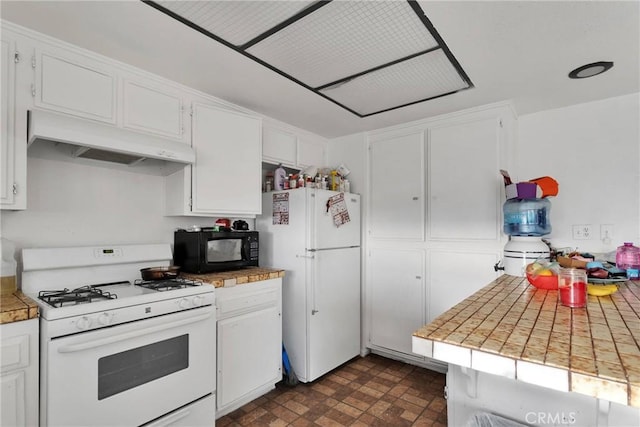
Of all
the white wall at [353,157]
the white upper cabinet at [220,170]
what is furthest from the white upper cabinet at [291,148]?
the white upper cabinet at [220,170]

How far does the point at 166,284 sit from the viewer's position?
185 cm

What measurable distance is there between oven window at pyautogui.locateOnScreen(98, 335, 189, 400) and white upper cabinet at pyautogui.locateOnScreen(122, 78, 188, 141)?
125 cm

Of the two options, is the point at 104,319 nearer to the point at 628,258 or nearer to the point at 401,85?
the point at 401,85

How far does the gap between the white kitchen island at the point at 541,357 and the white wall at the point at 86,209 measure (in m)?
1.97

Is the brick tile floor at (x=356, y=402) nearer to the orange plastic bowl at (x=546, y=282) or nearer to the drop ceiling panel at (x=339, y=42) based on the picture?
the orange plastic bowl at (x=546, y=282)

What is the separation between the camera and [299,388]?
2502 mm

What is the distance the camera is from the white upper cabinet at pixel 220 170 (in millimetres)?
2150

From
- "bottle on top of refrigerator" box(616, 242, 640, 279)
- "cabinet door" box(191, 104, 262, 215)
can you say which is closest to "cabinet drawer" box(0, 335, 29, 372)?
A: "cabinet door" box(191, 104, 262, 215)

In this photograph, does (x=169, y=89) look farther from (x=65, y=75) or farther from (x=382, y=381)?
(x=382, y=381)

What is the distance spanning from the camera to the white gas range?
4.42 feet

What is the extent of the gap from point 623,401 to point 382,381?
219 cm

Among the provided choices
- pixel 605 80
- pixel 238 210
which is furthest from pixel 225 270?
pixel 605 80

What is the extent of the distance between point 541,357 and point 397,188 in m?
2.32

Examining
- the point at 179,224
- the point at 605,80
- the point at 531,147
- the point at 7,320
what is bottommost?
the point at 7,320
